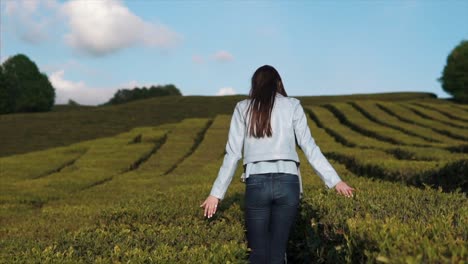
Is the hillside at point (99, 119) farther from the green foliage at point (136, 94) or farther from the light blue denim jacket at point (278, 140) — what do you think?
the light blue denim jacket at point (278, 140)

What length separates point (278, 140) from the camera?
17.3ft

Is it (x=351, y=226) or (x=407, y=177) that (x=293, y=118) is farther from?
(x=407, y=177)

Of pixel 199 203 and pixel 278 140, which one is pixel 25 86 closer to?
pixel 199 203

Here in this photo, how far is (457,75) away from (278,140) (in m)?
91.3

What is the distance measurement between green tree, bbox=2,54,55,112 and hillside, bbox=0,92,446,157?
19.0 metres

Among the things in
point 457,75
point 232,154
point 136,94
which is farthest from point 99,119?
point 232,154

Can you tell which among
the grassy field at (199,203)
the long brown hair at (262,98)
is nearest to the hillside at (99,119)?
the grassy field at (199,203)

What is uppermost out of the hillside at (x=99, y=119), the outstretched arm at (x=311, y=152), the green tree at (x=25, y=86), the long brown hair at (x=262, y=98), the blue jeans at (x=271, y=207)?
the green tree at (x=25, y=86)

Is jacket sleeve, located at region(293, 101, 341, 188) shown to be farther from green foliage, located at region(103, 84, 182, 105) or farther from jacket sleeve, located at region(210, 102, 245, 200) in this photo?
green foliage, located at region(103, 84, 182, 105)

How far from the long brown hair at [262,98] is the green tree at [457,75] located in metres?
87.0

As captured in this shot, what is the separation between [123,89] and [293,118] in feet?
397

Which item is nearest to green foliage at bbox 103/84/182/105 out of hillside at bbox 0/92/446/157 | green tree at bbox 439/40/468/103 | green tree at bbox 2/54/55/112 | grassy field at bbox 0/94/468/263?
green tree at bbox 2/54/55/112

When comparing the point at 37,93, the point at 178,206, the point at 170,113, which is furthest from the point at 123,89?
the point at 178,206

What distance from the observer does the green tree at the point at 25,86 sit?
86188 millimetres
